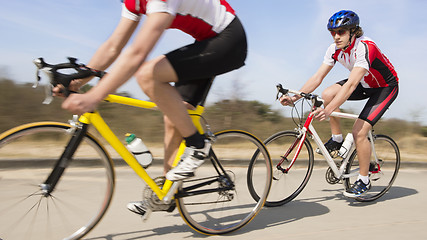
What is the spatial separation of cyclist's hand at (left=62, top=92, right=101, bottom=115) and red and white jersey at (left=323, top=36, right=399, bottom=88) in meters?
2.97

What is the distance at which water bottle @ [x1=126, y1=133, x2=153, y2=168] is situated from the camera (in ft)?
8.69

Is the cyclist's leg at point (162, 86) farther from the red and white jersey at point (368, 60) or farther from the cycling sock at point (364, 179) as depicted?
the cycling sock at point (364, 179)

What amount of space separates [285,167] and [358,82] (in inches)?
47.6

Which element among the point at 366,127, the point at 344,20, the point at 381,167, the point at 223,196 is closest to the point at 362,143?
the point at 366,127

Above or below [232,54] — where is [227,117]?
below

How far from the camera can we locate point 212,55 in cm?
254

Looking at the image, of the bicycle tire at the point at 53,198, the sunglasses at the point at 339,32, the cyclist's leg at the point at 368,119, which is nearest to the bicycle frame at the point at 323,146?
the cyclist's leg at the point at 368,119

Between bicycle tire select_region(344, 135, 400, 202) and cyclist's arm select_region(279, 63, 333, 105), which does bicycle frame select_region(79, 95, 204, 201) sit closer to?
cyclist's arm select_region(279, 63, 333, 105)

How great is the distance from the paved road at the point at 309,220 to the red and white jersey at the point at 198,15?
1656 mm

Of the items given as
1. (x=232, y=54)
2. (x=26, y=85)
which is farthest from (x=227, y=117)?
(x=232, y=54)

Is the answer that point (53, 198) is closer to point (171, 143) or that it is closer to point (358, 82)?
point (171, 143)

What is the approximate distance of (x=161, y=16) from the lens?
2.20 metres

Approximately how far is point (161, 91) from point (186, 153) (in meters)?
0.53

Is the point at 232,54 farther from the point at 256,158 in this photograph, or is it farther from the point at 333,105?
the point at 333,105
